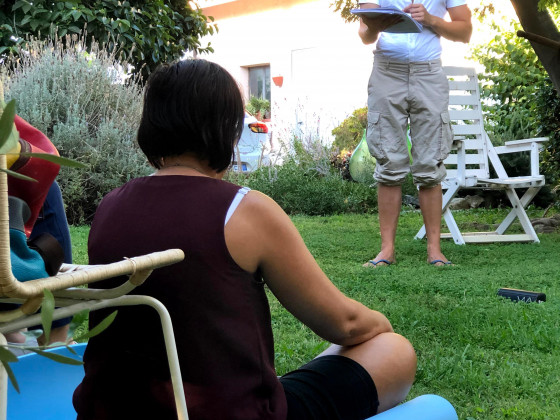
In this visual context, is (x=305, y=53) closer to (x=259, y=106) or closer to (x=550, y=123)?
(x=259, y=106)

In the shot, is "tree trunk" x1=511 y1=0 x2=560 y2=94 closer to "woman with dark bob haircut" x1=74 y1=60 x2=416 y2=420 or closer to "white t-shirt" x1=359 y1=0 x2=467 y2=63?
"white t-shirt" x1=359 y1=0 x2=467 y2=63

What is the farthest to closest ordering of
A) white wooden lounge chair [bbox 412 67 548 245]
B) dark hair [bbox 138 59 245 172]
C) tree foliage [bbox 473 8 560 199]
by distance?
tree foliage [bbox 473 8 560 199], white wooden lounge chair [bbox 412 67 548 245], dark hair [bbox 138 59 245 172]

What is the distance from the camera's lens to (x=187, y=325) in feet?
4.53

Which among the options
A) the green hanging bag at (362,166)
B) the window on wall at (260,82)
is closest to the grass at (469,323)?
the green hanging bag at (362,166)

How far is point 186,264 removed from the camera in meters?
1.37

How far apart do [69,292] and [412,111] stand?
147 inches

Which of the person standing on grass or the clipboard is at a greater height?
the clipboard

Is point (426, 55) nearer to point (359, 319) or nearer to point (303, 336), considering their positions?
point (303, 336)

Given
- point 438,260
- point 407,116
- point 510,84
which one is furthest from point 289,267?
point 510,84

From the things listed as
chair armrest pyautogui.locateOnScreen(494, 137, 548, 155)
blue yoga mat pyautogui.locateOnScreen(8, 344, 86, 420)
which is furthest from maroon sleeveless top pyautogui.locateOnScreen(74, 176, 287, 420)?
chair armrest pyautogui.locateOnScreen(494, 137, 548, 155)

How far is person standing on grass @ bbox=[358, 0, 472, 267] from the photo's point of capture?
14.6 feet

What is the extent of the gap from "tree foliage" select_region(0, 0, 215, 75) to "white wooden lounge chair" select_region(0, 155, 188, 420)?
677cm

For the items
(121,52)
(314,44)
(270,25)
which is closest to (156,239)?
(121,52)

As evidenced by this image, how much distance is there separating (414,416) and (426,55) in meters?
3.22
